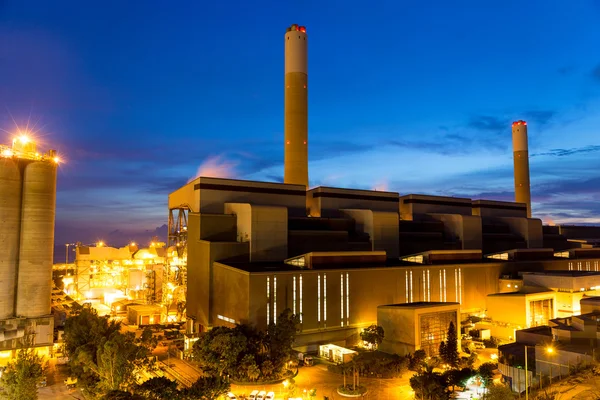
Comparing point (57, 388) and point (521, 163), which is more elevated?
point (521, 163)

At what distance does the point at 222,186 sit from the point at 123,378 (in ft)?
100

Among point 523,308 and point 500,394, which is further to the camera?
point 523,308

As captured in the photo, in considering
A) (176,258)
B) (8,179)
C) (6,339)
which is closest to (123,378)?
(6,339)

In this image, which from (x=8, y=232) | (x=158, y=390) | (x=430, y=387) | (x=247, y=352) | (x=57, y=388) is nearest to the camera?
(x=158, y=390)

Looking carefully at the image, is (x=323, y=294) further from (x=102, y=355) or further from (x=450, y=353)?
(x=102, y=355)

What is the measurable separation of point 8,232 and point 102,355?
21.6 metres

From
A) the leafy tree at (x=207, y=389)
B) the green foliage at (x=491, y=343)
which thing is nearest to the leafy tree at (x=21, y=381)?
the leafy tree at (x=207, y=389)

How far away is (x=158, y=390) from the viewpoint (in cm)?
3119

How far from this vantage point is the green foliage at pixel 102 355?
35.1m

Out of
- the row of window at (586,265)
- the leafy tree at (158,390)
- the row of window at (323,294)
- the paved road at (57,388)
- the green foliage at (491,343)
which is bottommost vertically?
the paved road at (57,388)

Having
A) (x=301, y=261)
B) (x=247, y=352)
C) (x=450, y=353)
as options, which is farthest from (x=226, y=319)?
(x=450, y=353)

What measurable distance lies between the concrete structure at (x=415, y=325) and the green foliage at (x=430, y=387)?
10549 mm

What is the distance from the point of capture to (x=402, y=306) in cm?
4816

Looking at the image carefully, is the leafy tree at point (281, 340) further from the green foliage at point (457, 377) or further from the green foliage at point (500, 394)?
the green foliage at point (500, 394)
